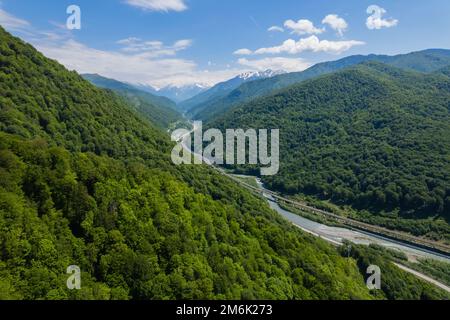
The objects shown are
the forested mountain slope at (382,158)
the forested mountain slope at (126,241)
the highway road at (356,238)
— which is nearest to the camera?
the forested mountain slope at (126,241)

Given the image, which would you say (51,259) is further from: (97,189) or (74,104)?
(74,104)

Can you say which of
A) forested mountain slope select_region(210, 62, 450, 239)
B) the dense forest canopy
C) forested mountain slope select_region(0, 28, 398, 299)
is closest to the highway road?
forested mountain slope select_region(210, 62, 450, 239)

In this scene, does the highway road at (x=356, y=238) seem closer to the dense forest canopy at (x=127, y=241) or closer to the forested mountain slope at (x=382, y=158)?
the forested mountain slope at (x=382, y=158)

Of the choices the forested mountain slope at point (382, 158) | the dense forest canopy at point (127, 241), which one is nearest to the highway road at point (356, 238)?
the forested mountain slope at point (382, 158)

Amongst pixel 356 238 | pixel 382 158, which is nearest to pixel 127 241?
pixel 356 238

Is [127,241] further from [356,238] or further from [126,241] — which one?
[356,238]
